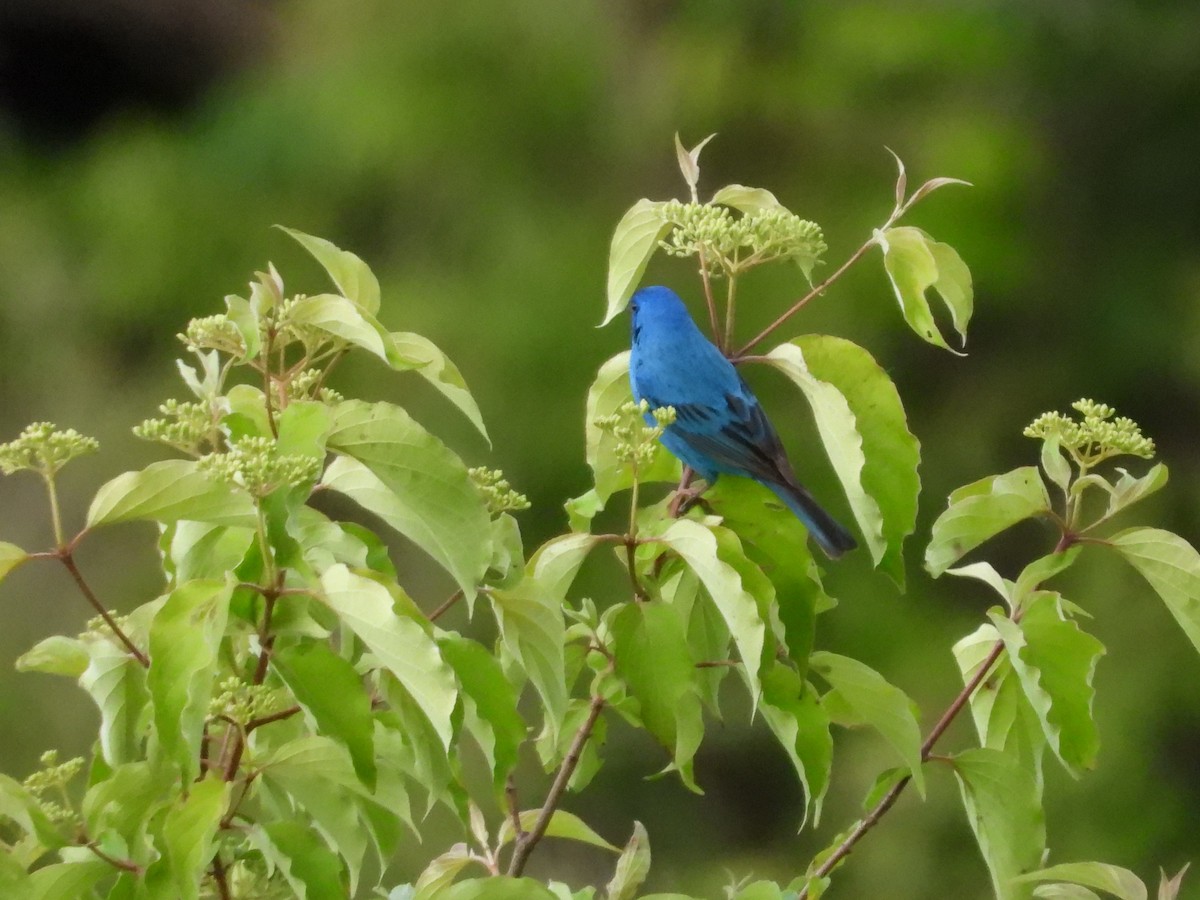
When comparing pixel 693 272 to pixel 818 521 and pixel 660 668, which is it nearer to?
pixel 818 521

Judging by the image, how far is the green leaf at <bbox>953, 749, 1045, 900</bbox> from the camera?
1.26 meters

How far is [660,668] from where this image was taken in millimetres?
1180

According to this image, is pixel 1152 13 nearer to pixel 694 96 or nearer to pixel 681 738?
pixel 694 96

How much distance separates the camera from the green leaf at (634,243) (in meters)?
1.39

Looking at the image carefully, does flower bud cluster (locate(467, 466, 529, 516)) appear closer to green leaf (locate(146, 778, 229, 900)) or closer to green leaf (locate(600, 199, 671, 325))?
green leaf (locate(600, 199, 671, 325))

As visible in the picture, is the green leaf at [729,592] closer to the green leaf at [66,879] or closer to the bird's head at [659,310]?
the green leaf at [66,879]

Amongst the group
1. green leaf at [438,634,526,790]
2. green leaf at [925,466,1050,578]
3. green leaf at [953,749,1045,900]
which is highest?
→ green leaf at [438,634,526,790]

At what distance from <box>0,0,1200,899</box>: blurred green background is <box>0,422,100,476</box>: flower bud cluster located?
3.96m

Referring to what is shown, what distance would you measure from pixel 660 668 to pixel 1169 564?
0.40 metres

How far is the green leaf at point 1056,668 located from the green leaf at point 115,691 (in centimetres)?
62

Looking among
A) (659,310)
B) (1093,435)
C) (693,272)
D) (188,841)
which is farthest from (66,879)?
(693,272)

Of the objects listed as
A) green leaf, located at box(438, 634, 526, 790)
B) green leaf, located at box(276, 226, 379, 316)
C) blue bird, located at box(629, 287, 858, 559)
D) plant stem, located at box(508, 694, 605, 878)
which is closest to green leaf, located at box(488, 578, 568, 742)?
green leaf, located at box(438, 634, 526, 790)

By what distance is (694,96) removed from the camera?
6.21 m

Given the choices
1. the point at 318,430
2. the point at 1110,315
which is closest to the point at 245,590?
the point at 318,430
